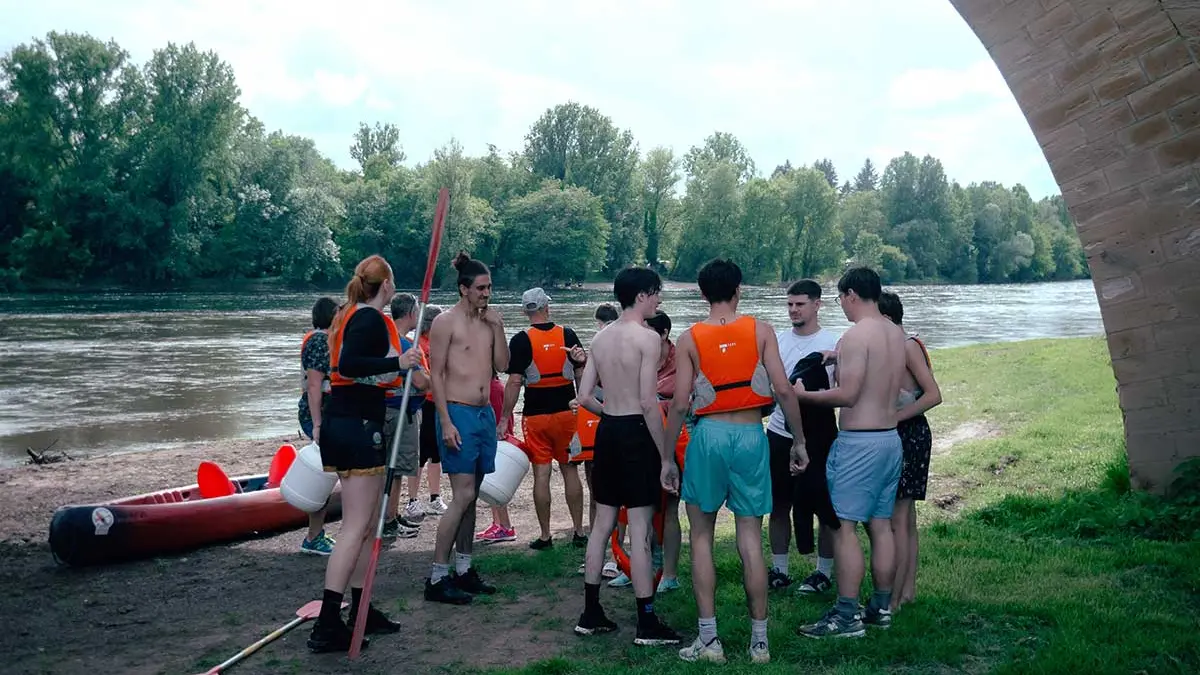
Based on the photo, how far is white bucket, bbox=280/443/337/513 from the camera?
6660 mm

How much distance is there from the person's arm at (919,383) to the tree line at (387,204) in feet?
184

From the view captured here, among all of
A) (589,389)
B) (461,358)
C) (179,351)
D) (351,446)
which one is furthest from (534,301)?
(179,351)

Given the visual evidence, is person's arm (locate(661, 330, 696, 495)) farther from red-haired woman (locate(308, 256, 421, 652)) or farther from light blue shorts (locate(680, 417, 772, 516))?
red-haired woman (locate(308, 256, 421, 652))

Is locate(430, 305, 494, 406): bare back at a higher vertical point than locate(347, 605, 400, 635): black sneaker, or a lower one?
higher

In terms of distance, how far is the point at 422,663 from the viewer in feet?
16.2

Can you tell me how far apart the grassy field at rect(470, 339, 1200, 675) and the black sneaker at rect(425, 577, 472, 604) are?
8.9 inches

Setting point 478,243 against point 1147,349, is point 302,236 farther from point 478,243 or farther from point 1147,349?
point 1147,349

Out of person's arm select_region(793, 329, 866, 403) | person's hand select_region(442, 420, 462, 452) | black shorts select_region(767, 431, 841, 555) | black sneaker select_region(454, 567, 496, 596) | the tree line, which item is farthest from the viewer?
the tree line

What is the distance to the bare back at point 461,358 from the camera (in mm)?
5914

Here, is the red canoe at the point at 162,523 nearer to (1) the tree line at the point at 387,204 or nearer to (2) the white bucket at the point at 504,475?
(2) the white bucket at the point at 504,475

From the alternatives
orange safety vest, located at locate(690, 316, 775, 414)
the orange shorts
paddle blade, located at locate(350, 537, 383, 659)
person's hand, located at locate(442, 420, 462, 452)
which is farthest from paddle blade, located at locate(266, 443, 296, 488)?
orange safety vest, located at locate(690, 316, 775, 414)

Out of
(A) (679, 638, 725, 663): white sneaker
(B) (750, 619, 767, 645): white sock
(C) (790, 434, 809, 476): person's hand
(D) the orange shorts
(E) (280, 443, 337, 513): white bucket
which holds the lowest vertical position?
(A) (679, 638, 725, 663): white sneaker

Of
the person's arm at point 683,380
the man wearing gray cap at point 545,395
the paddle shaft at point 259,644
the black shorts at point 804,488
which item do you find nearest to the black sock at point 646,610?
the person's arm at point 683,380

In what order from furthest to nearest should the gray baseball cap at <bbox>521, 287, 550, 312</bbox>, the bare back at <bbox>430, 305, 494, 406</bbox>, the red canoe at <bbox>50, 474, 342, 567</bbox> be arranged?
1. the gray baseball cap at <bbox>521, 287, 550, 312</bbox>
2. the red canoe at <bbox>50, 474, 342, 567</bbox>
3. the bare back at <bbox>430, 305, 494, 406</bbox>
